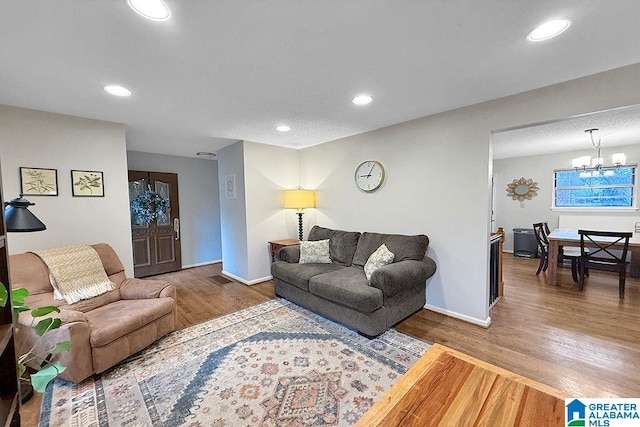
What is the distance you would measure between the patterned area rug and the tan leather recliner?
161 mm

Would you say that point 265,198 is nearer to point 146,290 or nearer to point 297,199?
point 297,199

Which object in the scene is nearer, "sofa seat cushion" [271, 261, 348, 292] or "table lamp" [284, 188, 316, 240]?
"sofa seat cushion" [271, 261, 348, 292]

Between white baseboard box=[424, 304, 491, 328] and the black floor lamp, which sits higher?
the black floor lamp

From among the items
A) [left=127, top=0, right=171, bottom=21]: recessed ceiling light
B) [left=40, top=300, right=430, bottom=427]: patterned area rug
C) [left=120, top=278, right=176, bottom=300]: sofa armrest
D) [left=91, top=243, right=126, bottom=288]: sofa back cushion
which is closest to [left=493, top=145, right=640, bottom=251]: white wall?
[left=40, top=300, right=430, bottom=427]: patterned area rug

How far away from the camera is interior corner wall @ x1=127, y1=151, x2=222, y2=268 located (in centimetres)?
515

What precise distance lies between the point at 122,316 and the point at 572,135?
6.16 meters

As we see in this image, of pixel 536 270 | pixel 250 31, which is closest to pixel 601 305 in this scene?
pixel 536 270

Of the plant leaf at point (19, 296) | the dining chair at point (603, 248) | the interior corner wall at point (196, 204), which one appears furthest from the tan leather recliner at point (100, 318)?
the dining chair at point (603, 248)

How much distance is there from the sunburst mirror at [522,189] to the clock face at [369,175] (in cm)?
462

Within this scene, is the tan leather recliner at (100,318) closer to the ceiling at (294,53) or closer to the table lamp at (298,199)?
the ceiling at (294,53)

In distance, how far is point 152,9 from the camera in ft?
4.27

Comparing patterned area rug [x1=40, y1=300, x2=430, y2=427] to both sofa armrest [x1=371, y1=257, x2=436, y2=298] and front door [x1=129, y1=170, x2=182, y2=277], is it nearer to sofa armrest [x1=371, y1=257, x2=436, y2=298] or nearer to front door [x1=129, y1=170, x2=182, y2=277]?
sofa armrest [x1=371, y1=257, x2=436, y2=298]

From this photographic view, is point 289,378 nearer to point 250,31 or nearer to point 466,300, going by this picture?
point 466,300

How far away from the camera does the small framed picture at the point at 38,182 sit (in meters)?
2.52
